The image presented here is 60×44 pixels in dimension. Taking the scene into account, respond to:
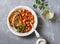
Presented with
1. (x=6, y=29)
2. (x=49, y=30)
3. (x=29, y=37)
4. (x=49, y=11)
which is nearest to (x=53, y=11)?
(x=49, y=11)

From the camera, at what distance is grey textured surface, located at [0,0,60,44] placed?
1.55 meters

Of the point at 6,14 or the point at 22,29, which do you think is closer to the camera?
the point at 22,29

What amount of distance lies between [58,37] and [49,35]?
2.5 inches

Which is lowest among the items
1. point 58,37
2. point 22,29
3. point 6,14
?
point 58,37

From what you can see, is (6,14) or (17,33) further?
(6,14)

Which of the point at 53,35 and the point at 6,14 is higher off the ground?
the point at 6,14

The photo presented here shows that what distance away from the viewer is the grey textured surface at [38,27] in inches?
61.2

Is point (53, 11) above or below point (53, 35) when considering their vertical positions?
above

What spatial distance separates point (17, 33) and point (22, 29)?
0.14 ft

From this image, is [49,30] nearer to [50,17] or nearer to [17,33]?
[50,17]

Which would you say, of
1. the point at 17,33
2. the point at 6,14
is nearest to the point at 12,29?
the point at 17,33

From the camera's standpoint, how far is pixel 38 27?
1577 mm

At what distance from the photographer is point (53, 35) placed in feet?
5.10

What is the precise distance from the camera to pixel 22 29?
5.01ft
